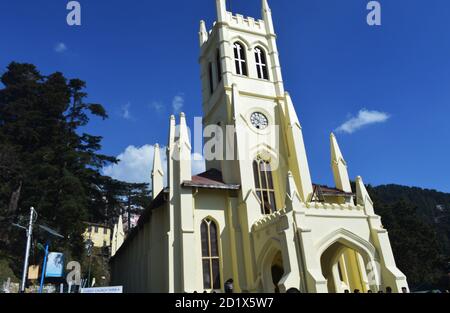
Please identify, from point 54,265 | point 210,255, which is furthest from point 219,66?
point 54,265

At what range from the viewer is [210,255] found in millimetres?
20281

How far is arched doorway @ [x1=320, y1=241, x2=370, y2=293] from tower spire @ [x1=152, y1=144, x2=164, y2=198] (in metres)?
15.9

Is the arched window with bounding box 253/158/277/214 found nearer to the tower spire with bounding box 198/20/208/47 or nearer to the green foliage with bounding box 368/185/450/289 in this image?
the tower spire with bounding box 198/20/208/47

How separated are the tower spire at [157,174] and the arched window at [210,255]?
10.5m

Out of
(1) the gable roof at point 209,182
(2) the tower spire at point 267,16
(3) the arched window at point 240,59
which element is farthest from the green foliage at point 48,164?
(2) the tower spire at point 267,16

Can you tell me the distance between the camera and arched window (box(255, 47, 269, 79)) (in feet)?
95.3

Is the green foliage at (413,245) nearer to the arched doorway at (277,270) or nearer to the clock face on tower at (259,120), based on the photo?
the clock face on tower at (259,120)

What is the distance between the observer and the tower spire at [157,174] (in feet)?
101

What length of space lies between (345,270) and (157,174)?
59.8 ft

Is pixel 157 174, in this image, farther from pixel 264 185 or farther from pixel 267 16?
pixel 267 16

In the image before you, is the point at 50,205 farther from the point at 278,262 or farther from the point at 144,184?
the point at 144,184

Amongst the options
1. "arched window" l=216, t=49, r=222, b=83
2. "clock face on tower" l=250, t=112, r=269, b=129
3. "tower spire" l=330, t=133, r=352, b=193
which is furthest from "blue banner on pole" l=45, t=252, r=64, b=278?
"tower spire" l=330, t=133, r=352, b=193

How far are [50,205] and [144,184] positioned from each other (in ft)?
108
